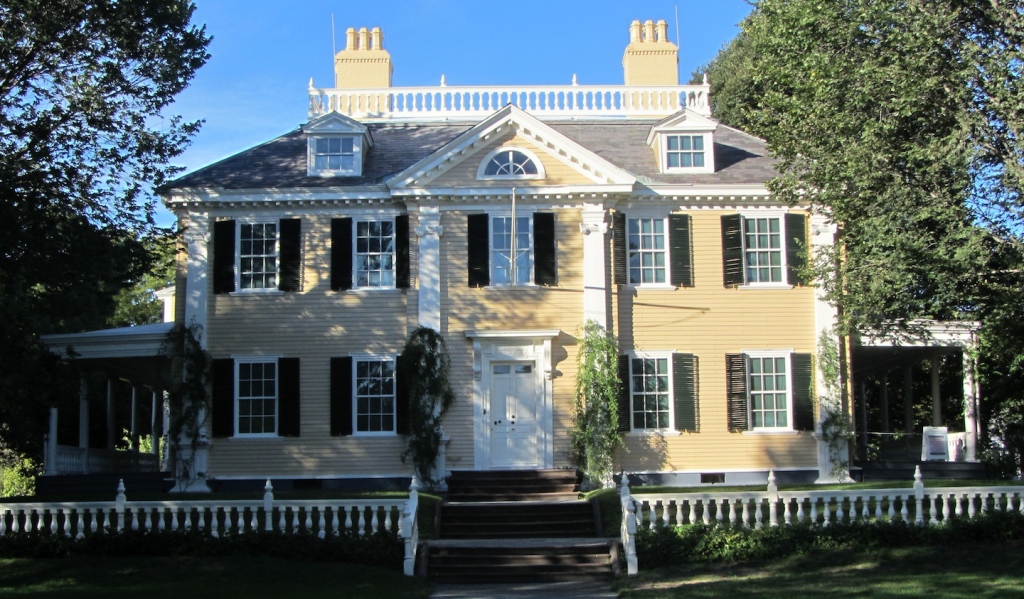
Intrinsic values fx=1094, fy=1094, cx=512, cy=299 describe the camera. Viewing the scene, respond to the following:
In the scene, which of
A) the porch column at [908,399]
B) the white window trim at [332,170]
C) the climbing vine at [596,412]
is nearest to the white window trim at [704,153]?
the climbing vine at [596,412]

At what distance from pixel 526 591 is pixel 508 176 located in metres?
10.3

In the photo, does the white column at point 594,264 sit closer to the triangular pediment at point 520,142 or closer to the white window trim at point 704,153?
the triangular pediment at point 520,142

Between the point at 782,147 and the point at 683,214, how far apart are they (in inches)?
99.2

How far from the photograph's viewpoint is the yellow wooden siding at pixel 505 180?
74.8 ft

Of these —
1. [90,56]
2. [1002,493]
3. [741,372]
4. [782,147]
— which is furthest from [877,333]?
[90,56]

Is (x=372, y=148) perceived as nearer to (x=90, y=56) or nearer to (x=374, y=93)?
(x=374, y=93)

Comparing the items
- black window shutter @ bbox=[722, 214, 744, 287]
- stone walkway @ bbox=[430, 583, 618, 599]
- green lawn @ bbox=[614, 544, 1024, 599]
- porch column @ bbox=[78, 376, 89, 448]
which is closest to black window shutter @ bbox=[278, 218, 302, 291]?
porch column @ bbox=[78, 376, 89, 448]

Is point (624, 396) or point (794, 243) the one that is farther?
point (794, 243)

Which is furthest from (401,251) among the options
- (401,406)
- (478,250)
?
(401,406)

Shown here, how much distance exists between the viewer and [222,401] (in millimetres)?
22703

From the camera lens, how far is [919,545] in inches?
636

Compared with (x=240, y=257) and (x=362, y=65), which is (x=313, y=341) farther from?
(x=362, y=65)

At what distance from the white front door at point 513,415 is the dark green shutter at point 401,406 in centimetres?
171

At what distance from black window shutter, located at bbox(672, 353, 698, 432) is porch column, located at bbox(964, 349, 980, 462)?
575 cm
